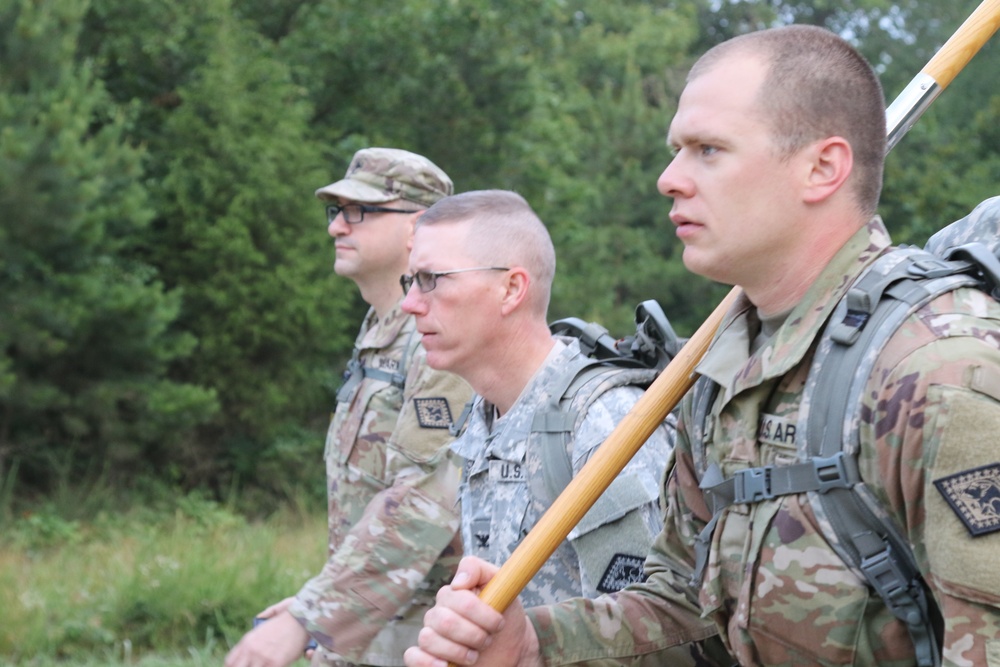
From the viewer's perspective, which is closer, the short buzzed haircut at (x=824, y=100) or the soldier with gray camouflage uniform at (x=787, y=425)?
the soldier with gray camouflage uniform at (x=787, y=425)

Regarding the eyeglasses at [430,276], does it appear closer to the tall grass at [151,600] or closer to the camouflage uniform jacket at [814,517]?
the camouflage uniform jacket at [814,517]

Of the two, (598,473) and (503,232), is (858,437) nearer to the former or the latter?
(598,473)

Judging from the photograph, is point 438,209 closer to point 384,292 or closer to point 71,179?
point 384,292

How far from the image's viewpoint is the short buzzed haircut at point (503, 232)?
342cm

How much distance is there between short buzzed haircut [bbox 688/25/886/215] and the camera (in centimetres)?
204

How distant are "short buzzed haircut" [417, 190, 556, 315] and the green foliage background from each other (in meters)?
8.47

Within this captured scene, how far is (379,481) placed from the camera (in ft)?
13.9

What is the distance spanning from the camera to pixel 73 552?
35.3 feet

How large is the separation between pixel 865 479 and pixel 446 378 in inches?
95.5

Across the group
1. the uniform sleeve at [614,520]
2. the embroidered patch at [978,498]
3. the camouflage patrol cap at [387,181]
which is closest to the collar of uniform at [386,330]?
the camouflage patrol cap at [387,181]

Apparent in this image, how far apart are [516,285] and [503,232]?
17 cm

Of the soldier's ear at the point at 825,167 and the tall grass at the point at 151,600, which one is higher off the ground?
the soldier's ear at the point at 825,167

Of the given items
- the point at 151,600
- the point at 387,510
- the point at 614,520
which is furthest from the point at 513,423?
the point at 151,600

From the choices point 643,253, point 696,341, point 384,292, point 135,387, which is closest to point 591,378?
point 696,341
